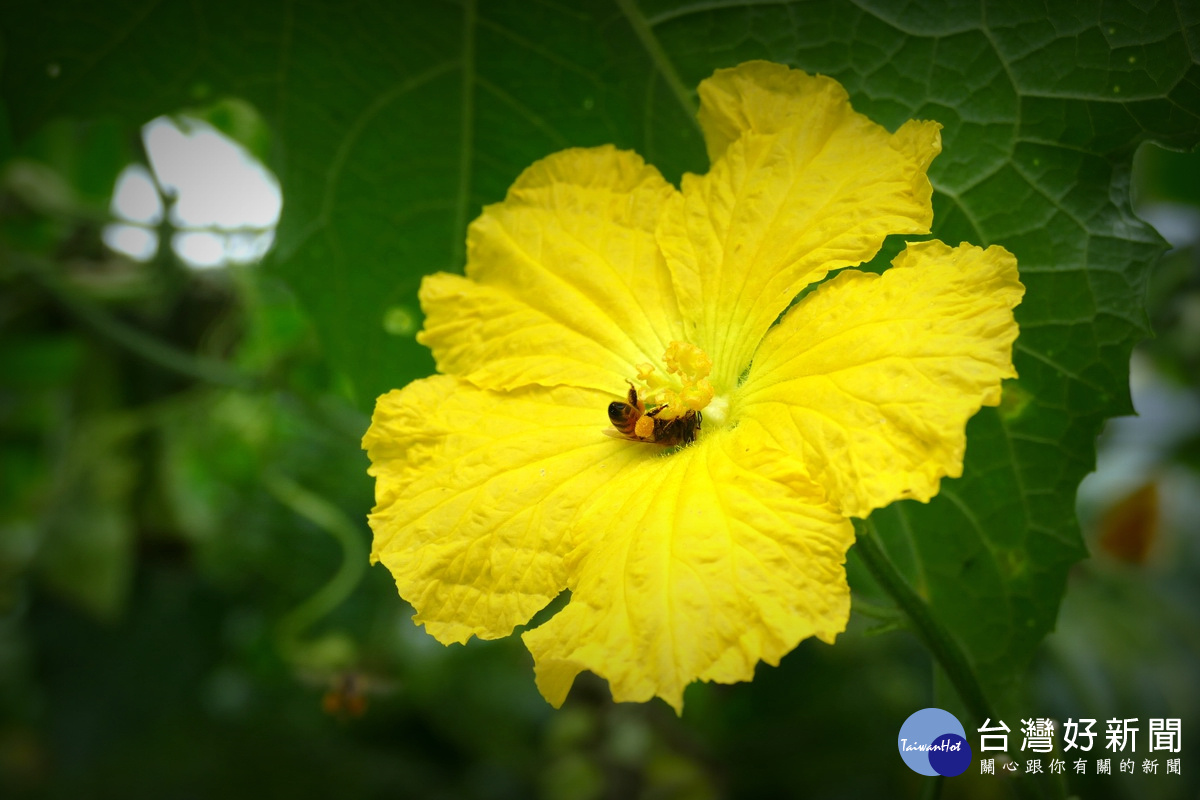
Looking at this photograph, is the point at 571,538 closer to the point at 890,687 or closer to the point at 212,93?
the point at 212,93

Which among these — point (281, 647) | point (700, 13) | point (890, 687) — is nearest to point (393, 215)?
point (700, 13)

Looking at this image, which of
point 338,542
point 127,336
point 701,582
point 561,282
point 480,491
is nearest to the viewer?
point 701,582

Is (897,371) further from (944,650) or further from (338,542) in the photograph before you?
(338,542)

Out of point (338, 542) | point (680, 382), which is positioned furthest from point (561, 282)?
point (338, 542)

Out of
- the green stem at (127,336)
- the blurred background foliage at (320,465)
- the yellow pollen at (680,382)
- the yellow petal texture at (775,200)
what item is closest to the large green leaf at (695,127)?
the blurred background foliage at (320,465)

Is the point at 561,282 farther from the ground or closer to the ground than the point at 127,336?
farther from the ground

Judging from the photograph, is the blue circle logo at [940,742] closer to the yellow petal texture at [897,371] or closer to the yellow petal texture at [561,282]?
the yellow petal texture at [897,371]
